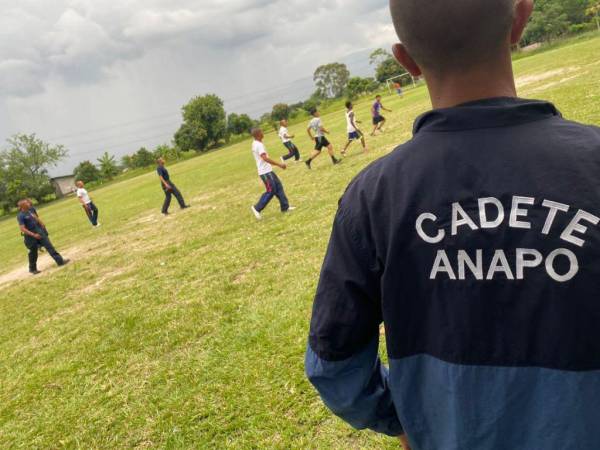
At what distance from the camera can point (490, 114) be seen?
1071 mm

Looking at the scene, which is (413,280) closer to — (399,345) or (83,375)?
(399,345)

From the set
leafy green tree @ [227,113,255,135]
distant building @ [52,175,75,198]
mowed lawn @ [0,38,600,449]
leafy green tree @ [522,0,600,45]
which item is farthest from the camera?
leafy green tree @ [227,113,255,135]

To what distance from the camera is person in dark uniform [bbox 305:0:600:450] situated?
99 cm

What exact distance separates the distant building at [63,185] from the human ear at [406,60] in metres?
77.1

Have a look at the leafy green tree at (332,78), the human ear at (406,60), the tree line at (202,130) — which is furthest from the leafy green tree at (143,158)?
the human ear at (406,60)

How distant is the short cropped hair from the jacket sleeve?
20.0 inches

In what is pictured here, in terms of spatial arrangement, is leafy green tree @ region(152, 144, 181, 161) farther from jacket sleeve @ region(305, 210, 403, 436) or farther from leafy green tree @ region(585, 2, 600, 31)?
jacket sleeve @ region(305, 210, 403, 436)

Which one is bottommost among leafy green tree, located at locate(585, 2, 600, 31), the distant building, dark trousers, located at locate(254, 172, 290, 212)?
dark trousers, located at locate(254, 172, 290, 212)

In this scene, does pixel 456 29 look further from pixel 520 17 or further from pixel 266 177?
pixel 266 177

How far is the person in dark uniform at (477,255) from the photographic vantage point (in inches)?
39.0

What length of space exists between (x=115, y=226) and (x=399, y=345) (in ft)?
57.1

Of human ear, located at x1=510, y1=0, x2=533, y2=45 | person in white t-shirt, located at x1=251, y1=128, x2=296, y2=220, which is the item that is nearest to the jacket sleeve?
human ear, located at x1=510, y1=0, x2=533, y2=45

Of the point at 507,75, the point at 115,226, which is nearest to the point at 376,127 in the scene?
the point at 115,226

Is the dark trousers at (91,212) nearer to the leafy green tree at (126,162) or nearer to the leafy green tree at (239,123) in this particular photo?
the leafy green tree at (239,123)
